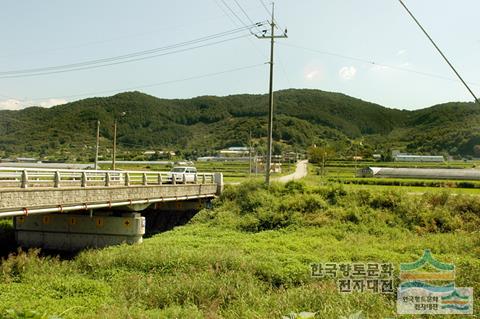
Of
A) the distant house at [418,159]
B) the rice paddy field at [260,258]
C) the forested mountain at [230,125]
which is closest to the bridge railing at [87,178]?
the rice paddy field at [260,258]

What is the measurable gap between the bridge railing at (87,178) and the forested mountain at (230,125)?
205 ft

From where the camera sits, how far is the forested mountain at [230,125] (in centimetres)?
10881

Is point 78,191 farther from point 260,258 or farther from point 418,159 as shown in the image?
point 418,159

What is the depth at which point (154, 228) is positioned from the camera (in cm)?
3111

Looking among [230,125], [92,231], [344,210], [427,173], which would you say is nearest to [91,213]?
[92,231]

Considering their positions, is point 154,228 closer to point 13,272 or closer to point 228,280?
point 13,272

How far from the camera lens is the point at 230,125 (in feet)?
542

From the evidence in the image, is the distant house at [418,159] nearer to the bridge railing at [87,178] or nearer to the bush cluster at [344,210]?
the bush cluster at [344,210]

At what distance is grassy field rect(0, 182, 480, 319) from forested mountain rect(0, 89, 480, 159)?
2647 inches

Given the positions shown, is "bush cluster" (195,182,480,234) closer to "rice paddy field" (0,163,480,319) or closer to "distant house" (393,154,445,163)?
"rice paddy field" (0,163,480,319)

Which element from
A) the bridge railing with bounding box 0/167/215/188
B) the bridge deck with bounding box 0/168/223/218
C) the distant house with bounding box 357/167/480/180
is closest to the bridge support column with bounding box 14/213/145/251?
the bridge deck with bounding box 0/168/223/218

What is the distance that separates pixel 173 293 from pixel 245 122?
14693 centimetres

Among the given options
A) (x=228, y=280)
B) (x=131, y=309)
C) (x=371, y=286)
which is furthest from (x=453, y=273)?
(x=131, y=309)

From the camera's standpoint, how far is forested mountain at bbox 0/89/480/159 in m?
109
